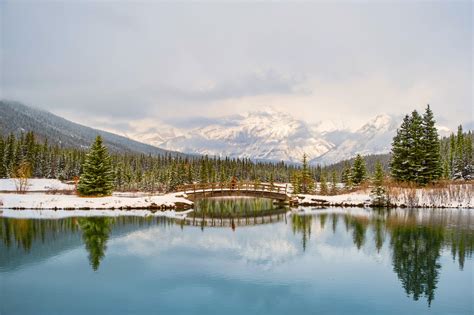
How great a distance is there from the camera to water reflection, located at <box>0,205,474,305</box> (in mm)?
22656

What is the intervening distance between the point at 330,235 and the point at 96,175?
115ft

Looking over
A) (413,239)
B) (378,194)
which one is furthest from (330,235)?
(378,194)

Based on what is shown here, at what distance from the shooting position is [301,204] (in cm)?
6206

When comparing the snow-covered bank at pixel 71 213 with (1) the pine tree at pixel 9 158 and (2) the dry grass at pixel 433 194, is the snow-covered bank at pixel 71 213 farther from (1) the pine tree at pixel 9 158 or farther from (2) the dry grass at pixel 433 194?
(1) the pine tree at pixel 9 158

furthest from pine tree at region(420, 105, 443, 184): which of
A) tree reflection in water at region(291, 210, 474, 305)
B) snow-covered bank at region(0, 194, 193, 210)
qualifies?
snow-covered bank at region(0, 194, 193, 210)

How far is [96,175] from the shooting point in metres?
56.7

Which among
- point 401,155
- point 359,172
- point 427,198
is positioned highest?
point 401,155

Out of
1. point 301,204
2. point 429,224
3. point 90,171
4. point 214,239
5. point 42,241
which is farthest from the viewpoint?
point 301,204

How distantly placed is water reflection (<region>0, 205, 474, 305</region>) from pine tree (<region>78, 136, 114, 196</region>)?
15819 millimetres

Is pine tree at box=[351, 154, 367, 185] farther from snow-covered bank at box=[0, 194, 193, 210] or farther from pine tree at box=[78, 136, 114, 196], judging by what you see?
pine tree at box=[78, 136, 114, 196]

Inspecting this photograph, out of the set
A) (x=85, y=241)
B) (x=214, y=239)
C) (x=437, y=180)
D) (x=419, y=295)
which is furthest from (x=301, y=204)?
(x=419, y=295)

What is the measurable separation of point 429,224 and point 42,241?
100 ft

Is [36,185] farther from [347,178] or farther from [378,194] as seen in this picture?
[378,194]

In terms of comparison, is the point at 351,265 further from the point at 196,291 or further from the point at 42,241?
the point at 42,241
